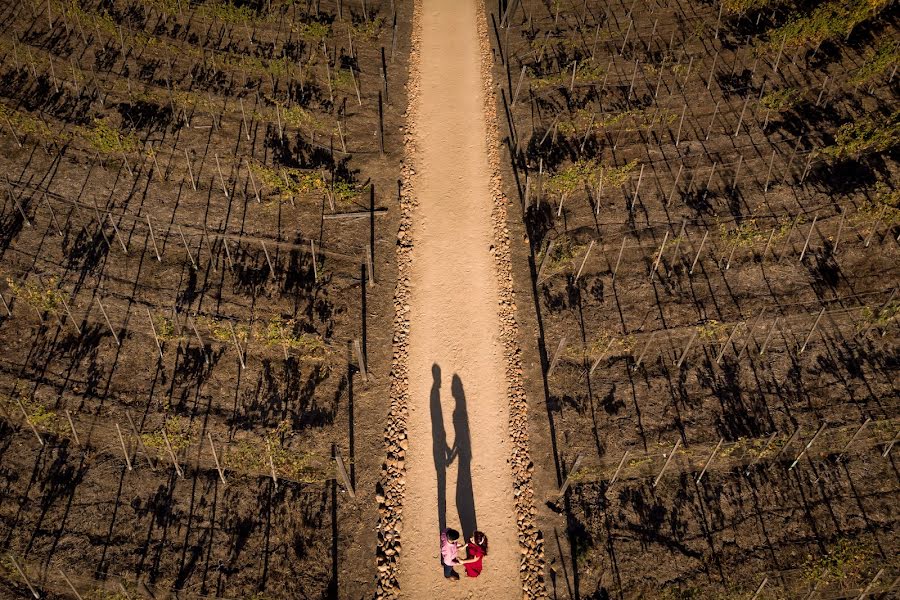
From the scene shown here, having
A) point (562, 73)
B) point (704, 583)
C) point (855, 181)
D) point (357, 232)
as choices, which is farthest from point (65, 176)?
point (855, 181)

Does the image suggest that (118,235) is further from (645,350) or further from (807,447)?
(807,447)

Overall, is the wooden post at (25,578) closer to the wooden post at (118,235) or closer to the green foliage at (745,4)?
the wooden post at (118,235)

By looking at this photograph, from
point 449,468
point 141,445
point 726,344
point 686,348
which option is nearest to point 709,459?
point 686,348

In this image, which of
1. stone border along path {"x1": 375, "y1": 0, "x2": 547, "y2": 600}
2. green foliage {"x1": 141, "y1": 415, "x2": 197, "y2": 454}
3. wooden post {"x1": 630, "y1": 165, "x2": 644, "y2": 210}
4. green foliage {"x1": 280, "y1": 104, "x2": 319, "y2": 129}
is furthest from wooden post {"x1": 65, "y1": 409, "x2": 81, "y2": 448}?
wooden post {"x1": 630, "y1": 165, "x2": 644, "y2": 210}

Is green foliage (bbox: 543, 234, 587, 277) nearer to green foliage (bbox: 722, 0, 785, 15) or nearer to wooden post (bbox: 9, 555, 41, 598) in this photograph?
green foliage (bbox: 722, 0, 785, 15)

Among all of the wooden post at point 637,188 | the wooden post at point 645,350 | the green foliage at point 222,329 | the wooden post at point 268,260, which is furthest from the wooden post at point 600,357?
the wooden post at point 268,260
